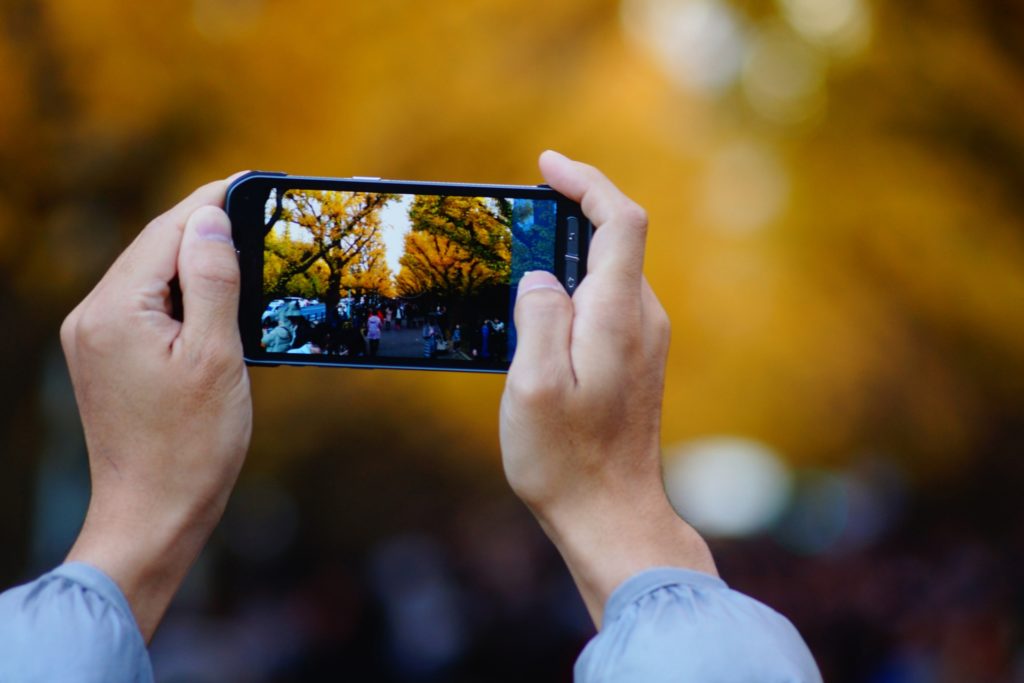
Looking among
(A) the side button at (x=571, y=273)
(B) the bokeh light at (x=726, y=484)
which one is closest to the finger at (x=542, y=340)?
(A) the side button at (x=571, y=273)

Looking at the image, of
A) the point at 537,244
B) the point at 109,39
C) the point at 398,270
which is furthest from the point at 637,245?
the point at 109,39

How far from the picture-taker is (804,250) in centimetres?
345

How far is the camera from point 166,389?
2.56 feet

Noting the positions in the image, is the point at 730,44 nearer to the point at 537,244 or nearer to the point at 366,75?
the point at 366,75

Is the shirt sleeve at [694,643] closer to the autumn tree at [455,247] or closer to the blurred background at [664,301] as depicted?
the autumn tree at [455,247]

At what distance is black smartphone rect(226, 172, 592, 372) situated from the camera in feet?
3.26

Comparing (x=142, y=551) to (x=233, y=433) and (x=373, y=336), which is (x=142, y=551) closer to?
(x=233, y=433)

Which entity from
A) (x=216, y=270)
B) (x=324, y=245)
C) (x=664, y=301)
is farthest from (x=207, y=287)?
(x=664, y=301)

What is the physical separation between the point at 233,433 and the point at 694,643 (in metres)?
0.44

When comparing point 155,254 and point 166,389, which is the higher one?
point 155,254

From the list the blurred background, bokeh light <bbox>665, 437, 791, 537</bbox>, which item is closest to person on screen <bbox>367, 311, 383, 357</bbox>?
the blurred background

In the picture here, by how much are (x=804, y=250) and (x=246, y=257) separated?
2.81 meters

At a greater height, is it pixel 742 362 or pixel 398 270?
pixel 398 270

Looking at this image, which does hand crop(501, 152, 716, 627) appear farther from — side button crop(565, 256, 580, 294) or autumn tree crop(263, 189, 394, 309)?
autumn tree crop(263, 189, 394, 309)
